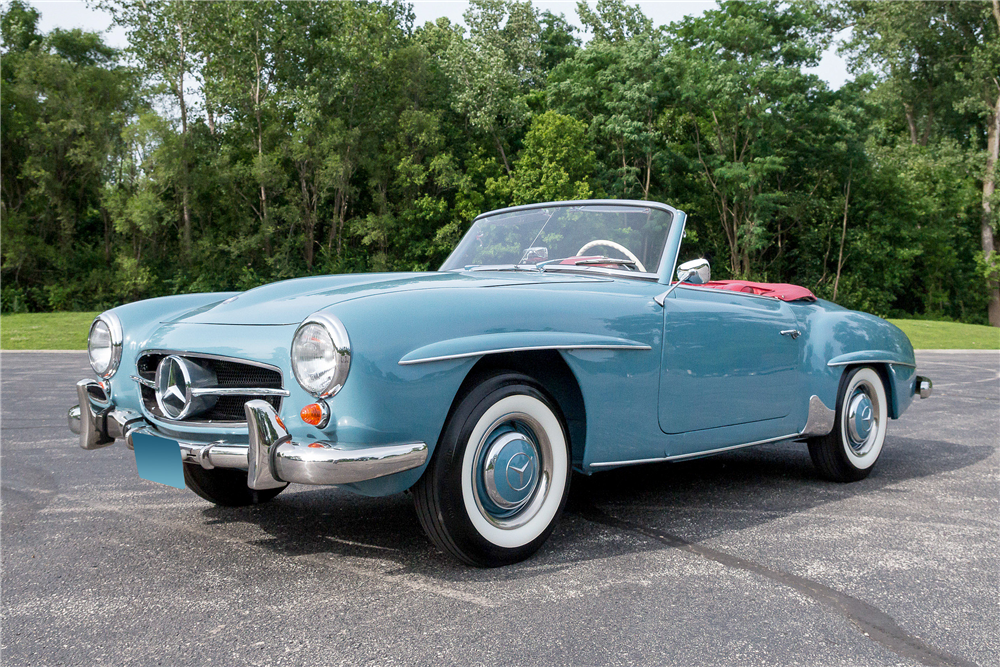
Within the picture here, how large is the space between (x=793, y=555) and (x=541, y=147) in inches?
1195

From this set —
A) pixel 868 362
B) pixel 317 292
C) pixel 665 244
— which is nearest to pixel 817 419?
pixel 868 362

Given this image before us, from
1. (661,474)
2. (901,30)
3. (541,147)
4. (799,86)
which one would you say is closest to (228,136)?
(541,147)

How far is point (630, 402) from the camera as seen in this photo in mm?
3338

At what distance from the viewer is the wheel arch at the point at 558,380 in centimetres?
309

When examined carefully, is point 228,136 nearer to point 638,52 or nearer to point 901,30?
point 638,52

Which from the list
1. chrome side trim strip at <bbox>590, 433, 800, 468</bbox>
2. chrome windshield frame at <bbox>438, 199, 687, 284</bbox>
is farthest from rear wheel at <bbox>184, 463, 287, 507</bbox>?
chrome windshield frame at <bbox>438, 199, 687, 284</bbox>

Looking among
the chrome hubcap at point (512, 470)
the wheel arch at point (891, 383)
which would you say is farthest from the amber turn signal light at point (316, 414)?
the wheel arch at point (891, 383)

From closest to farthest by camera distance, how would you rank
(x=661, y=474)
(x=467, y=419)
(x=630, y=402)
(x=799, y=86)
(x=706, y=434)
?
(x=467, y=419)
(x=630, y=402)
(x=706, y=434)
(x=661, y=474)
(x=799, y=86)

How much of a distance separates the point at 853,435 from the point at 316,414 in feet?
10.8

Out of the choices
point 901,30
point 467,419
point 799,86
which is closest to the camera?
point 467,419

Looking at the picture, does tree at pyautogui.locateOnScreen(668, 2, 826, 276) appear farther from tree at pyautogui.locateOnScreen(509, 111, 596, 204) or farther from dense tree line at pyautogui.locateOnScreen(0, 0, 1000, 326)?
tree at pyautogui.locateOnScreen(509, 111, 596, 204)

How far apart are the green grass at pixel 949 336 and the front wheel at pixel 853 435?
1616 centimetres

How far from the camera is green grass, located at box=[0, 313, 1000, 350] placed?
18.6 meters

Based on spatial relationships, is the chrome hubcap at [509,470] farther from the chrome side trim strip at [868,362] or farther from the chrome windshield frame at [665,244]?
the chrome side trim strip at [868,362]
